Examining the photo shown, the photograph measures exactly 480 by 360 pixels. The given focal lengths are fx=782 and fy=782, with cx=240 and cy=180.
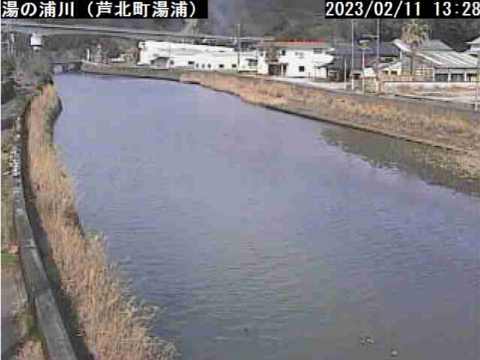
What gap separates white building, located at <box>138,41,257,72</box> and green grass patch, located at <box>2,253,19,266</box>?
39.2m

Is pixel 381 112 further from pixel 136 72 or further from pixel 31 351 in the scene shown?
pixel 136 72

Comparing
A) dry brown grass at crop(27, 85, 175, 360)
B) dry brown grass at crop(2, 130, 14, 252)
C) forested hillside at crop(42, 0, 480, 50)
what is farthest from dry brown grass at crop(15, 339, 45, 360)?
forested hillside at crop(42, 0, 480, 50)

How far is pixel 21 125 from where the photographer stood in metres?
11.9

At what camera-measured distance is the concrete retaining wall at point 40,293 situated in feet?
10.1

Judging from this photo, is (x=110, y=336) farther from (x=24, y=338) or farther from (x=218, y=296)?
(x=218, y=296)

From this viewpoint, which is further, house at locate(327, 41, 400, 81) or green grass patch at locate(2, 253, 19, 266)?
Answer: house at locate(327, 41, 400, 81)

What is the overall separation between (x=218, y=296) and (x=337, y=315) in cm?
82

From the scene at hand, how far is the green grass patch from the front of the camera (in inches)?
168

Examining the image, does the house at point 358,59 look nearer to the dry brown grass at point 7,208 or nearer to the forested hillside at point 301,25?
the forested hillside at point 301,25

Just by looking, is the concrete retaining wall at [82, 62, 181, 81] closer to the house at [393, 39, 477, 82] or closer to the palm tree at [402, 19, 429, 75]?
the palm tree at [402, 19, 429, 75]

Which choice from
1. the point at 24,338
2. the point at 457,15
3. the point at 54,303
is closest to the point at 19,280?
the point at 54,303

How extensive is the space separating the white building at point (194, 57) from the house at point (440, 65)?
1328cm

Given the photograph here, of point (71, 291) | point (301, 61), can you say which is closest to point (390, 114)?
point (71, 291)

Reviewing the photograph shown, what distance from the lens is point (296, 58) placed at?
37.8 m
